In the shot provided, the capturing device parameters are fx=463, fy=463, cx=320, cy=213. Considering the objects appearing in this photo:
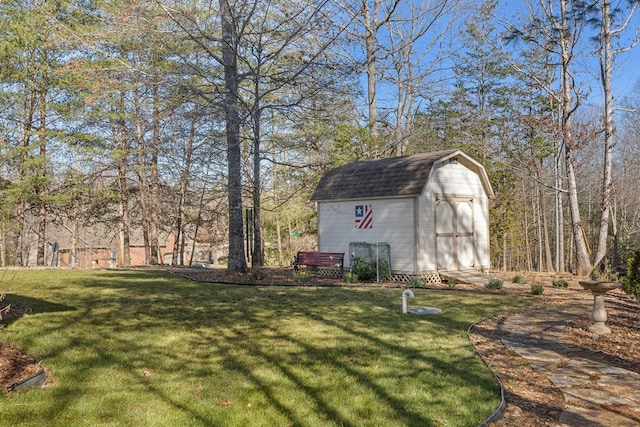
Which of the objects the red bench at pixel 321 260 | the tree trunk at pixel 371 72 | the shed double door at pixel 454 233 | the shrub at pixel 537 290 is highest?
the tree trunk at pixel 371 72

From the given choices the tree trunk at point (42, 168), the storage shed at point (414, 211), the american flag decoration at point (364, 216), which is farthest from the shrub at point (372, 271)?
the tree trunk at point (42, 168)

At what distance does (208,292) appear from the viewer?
32.7ft

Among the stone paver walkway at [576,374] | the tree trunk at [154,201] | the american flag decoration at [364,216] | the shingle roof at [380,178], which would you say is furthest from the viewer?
the tree trunk at [154,201]

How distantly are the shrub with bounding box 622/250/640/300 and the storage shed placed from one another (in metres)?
6.42

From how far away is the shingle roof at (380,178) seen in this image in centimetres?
1373

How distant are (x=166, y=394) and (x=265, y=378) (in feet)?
3.05

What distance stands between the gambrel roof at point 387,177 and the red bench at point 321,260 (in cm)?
192

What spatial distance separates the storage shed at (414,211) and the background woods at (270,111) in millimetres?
1656

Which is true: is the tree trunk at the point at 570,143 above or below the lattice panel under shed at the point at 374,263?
above

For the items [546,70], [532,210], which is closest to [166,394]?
[546,70]

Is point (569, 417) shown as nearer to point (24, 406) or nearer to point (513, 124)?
point (24, 406)

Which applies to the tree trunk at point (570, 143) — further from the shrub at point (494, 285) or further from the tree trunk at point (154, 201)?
the tree trunk at point (154, 201)

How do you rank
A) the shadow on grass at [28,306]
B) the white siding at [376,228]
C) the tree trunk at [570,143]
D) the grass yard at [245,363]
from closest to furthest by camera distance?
the grass yard at [245,363]
the shadow on grass at [28,306]
the white siding at [376,228]
the tree trunk at [570,143]

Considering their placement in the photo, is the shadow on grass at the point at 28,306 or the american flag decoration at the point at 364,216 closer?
the shadow on grass at the point at 28,306
